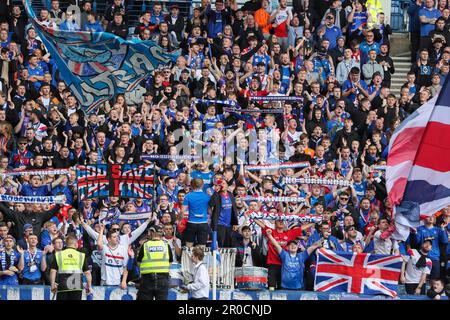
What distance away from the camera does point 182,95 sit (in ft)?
98.9

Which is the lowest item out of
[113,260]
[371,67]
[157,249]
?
[113,260]

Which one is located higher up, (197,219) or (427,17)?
(427,17)

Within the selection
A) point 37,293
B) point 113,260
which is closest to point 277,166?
point 113,260

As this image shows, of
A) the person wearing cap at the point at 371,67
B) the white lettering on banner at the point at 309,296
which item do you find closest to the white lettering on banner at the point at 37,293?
the white lettering on banner at the point at 309,296

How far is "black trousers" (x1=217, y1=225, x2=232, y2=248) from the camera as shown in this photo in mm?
25422

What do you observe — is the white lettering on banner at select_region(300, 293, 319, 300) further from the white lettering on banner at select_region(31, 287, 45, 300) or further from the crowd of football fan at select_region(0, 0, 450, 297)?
the white lettering on banner at select_region(31, 287, 45, 300)

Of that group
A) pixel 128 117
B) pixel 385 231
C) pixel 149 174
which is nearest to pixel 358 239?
pixel 385 231

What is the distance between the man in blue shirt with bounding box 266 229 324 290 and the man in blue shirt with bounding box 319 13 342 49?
26.9ft

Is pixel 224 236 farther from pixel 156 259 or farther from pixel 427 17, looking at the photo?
pixel 427 17

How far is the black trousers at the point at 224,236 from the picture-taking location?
2542cm

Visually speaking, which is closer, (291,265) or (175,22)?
(291,265)

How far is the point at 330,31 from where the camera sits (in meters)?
32.6

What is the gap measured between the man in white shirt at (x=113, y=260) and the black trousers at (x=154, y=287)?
1024 mm

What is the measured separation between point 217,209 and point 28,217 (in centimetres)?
307
